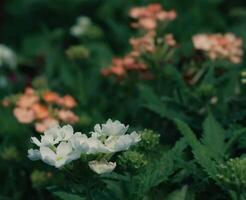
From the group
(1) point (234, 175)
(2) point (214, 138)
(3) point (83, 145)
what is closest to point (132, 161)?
(3) point (83, 145)

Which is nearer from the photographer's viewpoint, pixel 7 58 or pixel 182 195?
pixel 182 195

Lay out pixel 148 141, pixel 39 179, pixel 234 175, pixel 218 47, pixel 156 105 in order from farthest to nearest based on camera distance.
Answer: pixel 218 47 < pixel 156 105 < pixel 39 179 < pixel 148 141 < pixel 234 175

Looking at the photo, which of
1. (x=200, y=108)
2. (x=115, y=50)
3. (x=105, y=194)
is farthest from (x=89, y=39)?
(x=105, y=194)

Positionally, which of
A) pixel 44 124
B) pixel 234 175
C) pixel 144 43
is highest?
pixel 144 43

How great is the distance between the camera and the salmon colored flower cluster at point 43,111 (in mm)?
3195

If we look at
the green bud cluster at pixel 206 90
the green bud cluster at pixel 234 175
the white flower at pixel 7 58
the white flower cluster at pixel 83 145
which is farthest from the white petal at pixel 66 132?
the white flower at pixel 7 58

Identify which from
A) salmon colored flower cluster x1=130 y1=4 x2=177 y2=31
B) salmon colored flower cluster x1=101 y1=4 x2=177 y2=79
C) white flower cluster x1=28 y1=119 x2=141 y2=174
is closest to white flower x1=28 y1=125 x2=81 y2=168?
white flower cluster x1=28 y1=119 x2=141 y2=174

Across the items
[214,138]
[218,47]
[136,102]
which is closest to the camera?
[214,138]

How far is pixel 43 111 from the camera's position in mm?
3223

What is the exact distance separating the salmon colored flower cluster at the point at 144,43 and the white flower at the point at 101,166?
55.8 inches

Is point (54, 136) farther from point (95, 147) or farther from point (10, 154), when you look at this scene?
point (10, 154)

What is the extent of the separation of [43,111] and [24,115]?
3.4 inches

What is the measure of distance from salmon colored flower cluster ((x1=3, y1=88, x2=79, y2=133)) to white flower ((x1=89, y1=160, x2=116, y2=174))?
1.00 m

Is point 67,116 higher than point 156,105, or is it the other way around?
point 67,116
